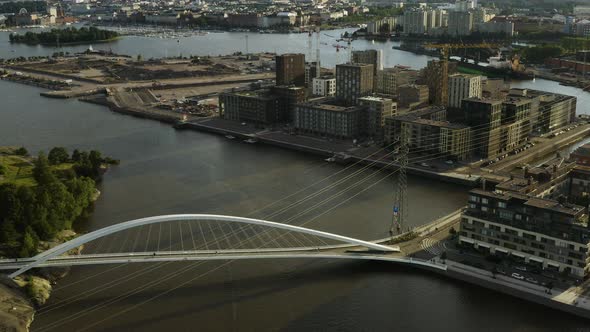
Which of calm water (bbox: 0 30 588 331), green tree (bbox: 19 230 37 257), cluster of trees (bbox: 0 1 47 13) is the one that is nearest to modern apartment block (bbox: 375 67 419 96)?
calm water (bbox: 0 30 588 331)

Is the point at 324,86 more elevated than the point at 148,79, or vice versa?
the point at 324,86

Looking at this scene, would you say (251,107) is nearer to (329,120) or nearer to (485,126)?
(329,120)

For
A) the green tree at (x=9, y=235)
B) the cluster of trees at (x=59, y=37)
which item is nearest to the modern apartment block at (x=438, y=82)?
the green tree at (x=9, y=235)

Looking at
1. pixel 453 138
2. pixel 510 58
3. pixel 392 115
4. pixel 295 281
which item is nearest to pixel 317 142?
pixel 392 115

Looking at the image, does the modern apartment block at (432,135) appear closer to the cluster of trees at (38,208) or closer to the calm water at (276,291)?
the calm water at (276,291)

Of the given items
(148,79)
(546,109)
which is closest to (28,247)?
(546,109)
